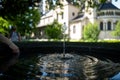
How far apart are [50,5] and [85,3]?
1.91m

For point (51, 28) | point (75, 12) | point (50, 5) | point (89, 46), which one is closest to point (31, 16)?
point (51, 28)

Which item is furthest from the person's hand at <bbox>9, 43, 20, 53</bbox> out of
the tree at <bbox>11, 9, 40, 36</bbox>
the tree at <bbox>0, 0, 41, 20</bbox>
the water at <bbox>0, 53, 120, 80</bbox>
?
the tree at <bbox>11, 9, 40, 36</bbox>

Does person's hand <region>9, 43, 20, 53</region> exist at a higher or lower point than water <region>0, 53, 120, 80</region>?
higher

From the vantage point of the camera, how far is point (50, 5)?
1631cm

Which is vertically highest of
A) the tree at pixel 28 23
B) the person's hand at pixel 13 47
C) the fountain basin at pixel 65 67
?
the tree at pixel 28 23

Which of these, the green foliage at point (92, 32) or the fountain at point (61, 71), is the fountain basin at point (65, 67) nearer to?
the fountain at point (61, 71)

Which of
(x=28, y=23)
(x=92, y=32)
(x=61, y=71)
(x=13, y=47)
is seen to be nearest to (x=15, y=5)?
(x=61, y=71)

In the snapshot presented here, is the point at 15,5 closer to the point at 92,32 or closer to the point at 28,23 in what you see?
the point at 28,23

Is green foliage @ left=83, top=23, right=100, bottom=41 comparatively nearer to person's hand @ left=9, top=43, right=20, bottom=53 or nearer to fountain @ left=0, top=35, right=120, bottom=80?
fountain @ left=0, top=35, right=120, bottom=80

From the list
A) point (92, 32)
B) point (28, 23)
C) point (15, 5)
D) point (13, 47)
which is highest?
point (15, 5)

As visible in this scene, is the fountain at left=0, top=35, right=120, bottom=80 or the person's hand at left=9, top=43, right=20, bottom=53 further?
the fountain at left=0, top=35, right=120, bottom=80

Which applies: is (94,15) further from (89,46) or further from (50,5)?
(50,5)

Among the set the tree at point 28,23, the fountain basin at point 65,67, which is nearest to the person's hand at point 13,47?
the fountain basin at point 65,67

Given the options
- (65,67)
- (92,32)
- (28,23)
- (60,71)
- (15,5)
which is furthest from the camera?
(92,32)
